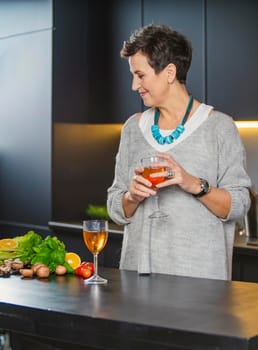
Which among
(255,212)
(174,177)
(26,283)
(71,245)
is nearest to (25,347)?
(26,283)

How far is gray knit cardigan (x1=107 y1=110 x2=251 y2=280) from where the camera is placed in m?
2.52

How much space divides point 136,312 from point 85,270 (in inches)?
21.3

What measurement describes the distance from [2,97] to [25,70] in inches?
11.4

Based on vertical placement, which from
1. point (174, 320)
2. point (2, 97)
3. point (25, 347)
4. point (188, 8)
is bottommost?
point (25, 347)

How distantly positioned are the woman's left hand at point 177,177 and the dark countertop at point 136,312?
1.11 ft

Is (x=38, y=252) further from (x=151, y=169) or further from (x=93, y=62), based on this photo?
(x=93, y=62)

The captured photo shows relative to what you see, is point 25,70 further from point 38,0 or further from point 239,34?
point 239,34

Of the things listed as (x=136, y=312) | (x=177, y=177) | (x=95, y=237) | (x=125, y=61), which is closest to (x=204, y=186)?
(x=177, y=177)

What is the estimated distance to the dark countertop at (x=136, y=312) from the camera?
1.54 metres

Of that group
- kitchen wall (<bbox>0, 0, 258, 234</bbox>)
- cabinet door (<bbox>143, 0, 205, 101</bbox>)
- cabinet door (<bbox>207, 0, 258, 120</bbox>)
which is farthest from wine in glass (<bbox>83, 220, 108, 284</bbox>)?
kitchen wall (<bbox>0, 0, 258, 234</bbox>)

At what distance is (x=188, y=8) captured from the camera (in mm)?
4375

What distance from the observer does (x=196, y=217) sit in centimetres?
253

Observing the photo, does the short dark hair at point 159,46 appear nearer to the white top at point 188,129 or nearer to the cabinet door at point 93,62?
the white top at point 188,129

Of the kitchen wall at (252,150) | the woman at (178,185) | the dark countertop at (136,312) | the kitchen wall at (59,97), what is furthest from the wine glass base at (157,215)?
the kitchen wall at (59,97)
